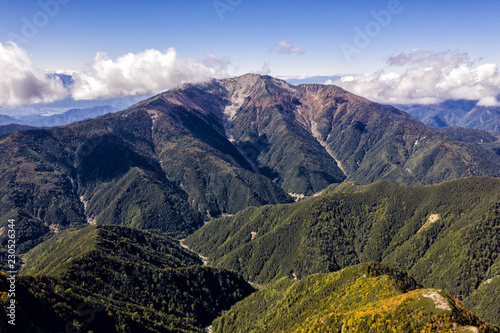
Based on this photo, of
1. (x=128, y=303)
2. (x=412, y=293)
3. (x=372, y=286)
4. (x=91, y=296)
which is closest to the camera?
(x=412, y=293)

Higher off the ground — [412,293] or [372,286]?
[412,293]

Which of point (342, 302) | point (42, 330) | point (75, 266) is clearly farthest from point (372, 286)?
point (75, 266)

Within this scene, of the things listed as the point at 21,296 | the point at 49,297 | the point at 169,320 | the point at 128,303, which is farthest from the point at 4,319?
the point at 169,320

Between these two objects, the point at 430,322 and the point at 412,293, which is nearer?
the point at 430,322

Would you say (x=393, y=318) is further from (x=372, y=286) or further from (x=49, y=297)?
(x=49, y=297)

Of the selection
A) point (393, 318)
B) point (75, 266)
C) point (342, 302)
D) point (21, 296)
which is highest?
point (21, 296)

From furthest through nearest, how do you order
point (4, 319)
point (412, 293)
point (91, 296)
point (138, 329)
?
point (91, 296) → point (138, 329) → point (412, 293) → point (4, 319)
